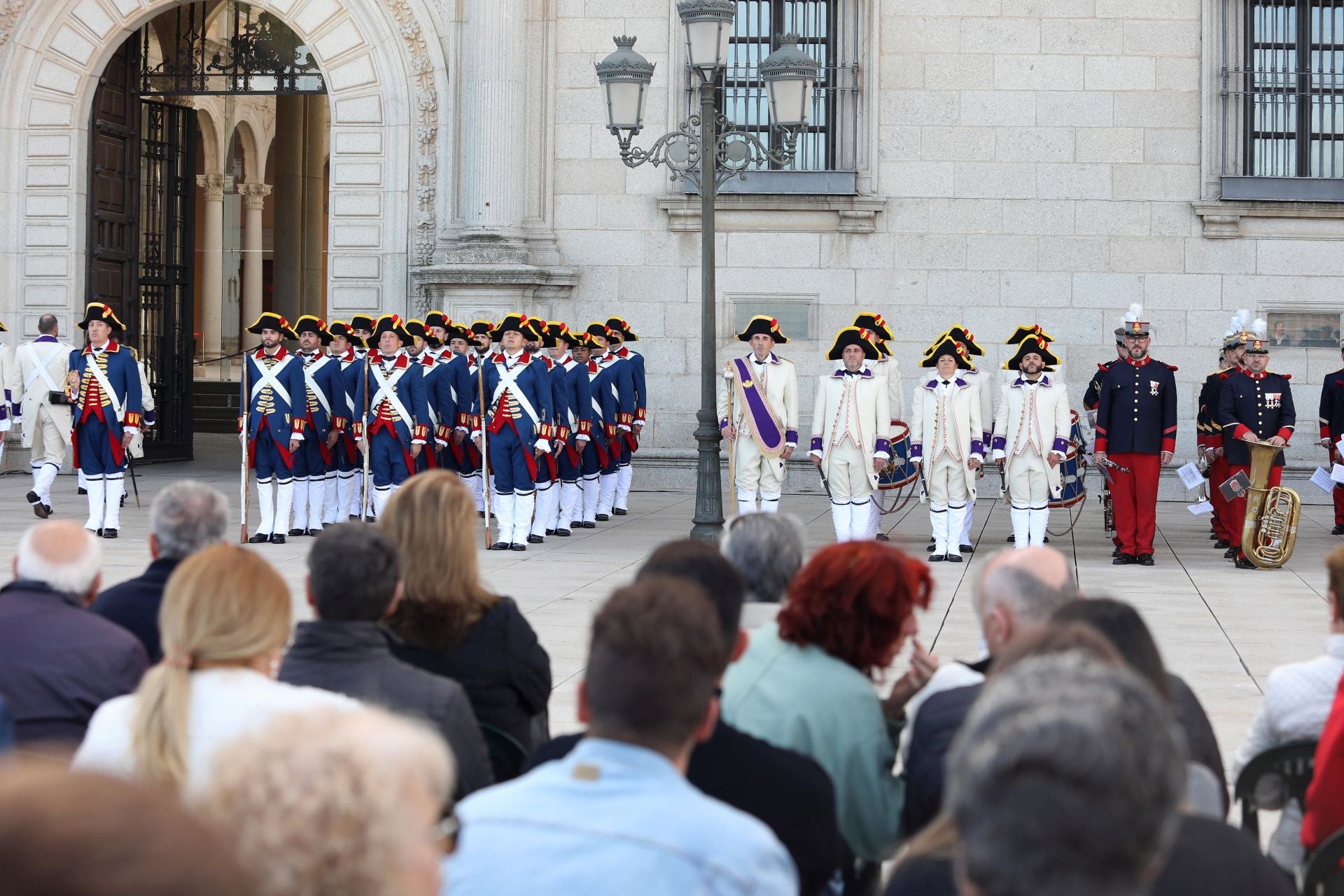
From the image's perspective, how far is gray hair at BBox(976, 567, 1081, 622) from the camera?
401cm

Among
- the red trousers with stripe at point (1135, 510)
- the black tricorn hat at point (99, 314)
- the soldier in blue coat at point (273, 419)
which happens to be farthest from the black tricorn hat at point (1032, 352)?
the black tricorn hat at point (99, 314)

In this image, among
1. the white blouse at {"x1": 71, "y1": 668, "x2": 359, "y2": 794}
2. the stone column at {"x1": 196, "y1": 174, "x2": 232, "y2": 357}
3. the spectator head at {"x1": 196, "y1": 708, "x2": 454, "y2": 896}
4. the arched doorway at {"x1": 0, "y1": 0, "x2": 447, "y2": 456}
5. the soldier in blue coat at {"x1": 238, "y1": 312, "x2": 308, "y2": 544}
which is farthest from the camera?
the stone column at {"x1": 196, "y1": 174, "x2": 232, "y2": 357}

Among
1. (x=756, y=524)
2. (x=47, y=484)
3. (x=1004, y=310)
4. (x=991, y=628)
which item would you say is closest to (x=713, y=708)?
(x=991, y=628)

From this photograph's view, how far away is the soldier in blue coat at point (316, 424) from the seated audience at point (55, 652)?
10.2 metres

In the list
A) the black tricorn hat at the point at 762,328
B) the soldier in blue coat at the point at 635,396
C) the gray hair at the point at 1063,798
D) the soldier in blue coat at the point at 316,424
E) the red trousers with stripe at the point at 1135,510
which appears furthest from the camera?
the soldier in blue coat at the point at 635,396

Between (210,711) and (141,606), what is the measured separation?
1802 millimetres

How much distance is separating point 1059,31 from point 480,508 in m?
8.55

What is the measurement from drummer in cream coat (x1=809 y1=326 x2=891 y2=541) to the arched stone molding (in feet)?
23.1

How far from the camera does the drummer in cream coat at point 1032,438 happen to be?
13656 millimetres

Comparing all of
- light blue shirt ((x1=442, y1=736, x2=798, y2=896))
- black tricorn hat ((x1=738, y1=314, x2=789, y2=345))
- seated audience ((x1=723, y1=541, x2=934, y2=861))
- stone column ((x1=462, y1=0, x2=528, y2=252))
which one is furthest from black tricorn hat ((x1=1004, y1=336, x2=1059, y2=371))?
light blue shirt ((x1=442, y1=736, x2=798, y2=896))

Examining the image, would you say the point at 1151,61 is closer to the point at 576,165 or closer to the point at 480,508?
the point at 576,165

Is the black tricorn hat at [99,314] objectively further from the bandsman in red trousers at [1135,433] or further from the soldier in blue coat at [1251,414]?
the soldier in blue coat at [1251,414]

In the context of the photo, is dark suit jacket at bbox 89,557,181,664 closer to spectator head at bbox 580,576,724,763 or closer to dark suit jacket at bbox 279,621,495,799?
dark suit jacket at bbox 279,621,495,799

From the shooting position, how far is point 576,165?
768 inches
